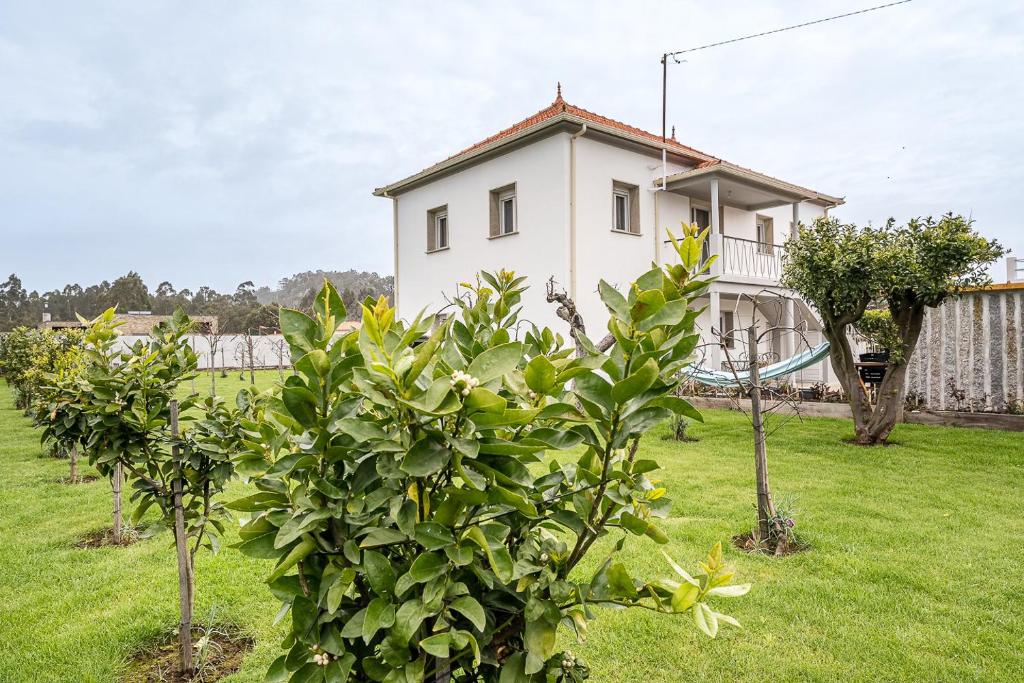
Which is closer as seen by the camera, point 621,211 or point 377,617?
point 377,617

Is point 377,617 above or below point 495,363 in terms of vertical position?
below

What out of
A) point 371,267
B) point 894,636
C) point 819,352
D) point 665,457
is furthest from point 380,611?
point 371,267

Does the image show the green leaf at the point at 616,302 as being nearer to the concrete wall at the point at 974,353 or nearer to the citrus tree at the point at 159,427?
the citrus tree at the point at 159,427

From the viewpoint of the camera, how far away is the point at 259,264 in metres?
70.9

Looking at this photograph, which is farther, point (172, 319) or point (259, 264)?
point (259, 264)

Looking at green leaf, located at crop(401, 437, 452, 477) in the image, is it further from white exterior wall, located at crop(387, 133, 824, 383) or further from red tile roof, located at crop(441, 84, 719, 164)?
red tile roof, located at crop(441, 84, 719, 164)

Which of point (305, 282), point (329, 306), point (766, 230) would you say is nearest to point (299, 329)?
point (329, 306)

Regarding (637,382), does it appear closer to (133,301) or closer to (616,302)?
(616,302)

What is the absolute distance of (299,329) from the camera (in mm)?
916

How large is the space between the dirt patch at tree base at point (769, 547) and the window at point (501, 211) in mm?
9259

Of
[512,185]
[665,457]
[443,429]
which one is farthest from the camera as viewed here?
[512,185]

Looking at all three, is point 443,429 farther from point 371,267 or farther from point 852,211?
point 371,267

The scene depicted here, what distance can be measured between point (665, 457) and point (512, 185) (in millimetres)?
7320

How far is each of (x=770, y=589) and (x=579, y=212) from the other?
8744mm
